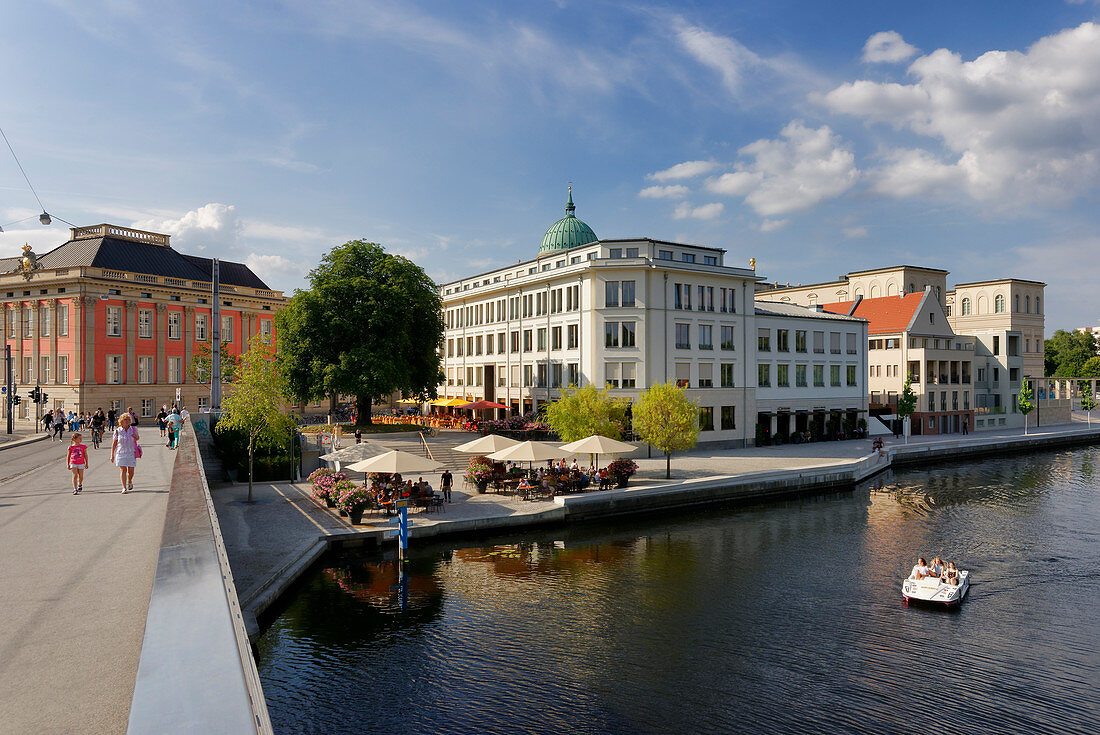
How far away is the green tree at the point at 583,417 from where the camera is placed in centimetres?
3972

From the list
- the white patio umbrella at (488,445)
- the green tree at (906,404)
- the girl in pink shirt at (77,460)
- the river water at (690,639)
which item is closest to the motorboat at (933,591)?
the river water at (690,639)

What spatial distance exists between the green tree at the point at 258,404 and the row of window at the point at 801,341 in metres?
39.0

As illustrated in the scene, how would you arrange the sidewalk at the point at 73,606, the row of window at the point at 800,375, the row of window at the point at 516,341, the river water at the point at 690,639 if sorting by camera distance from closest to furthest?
the sidewalk at the point at 73,606, the river water at the point at 690,639, the row of window at the point at 516,341, the row of window at the point at 800,375

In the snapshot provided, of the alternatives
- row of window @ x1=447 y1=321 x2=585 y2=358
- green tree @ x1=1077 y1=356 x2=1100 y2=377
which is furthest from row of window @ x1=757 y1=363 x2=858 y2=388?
green tree @ x1=1077 y1=356 x2=1100 y2=377

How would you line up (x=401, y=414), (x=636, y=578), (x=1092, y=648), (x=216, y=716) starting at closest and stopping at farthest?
(x=216, y=716) → (x=1092, y=648) → (x=636, y=578) → (x=401, y=414)

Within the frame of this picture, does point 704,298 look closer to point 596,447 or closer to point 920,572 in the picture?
point 596,447

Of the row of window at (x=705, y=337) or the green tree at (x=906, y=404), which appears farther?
the green tree at (x=906, y=404)

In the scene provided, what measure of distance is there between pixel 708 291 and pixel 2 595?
49.0 meters

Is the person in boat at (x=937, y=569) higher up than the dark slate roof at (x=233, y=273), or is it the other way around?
the dark slate roof at (x=233, y=273)

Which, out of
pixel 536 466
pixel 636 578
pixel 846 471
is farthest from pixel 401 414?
pixel 636 578

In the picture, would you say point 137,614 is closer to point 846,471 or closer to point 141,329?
point 846,471

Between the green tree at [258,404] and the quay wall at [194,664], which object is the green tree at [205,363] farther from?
the quay wall at [194,664]

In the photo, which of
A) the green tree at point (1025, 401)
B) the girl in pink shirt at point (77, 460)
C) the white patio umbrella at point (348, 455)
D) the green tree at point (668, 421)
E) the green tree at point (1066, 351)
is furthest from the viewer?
the green tree at point (1066, 351)

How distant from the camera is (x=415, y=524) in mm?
26109
